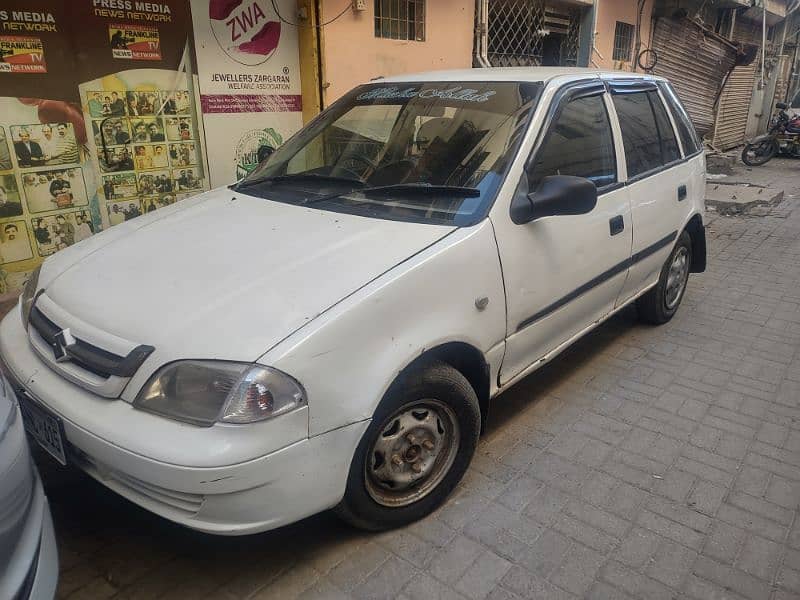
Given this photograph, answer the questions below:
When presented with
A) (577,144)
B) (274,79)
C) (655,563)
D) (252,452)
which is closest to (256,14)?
(274,79)

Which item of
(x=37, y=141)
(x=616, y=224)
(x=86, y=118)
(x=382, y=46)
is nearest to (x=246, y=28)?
(x=382, y=46)

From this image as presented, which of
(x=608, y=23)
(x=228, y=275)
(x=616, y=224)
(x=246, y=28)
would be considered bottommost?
(x=616, y=224)

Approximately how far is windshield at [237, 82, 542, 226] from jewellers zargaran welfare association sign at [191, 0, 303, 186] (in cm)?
243

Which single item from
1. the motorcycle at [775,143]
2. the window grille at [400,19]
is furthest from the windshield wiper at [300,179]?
the motorcycle at [775,143]

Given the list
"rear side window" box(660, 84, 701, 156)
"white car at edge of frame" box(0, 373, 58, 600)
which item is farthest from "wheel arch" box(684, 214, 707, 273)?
"white car at edge of frame" box(0, 373, 58, 600)

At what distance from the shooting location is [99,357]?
2010 mm

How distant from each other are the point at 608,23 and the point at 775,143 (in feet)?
21.2

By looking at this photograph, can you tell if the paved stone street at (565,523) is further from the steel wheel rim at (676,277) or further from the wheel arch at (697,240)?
the wheel arch at (697,240)

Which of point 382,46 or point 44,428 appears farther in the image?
point 382,46

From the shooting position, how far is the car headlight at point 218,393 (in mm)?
1823

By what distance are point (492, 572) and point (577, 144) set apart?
83.0 inches

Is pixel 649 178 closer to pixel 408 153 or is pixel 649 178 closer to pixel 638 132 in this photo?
pixel 638 132

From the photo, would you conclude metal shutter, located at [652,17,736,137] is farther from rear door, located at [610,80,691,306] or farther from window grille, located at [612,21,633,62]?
rear door, located at [610,80,691,306]

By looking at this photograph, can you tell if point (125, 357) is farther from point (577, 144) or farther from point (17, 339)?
point (577, 144)
